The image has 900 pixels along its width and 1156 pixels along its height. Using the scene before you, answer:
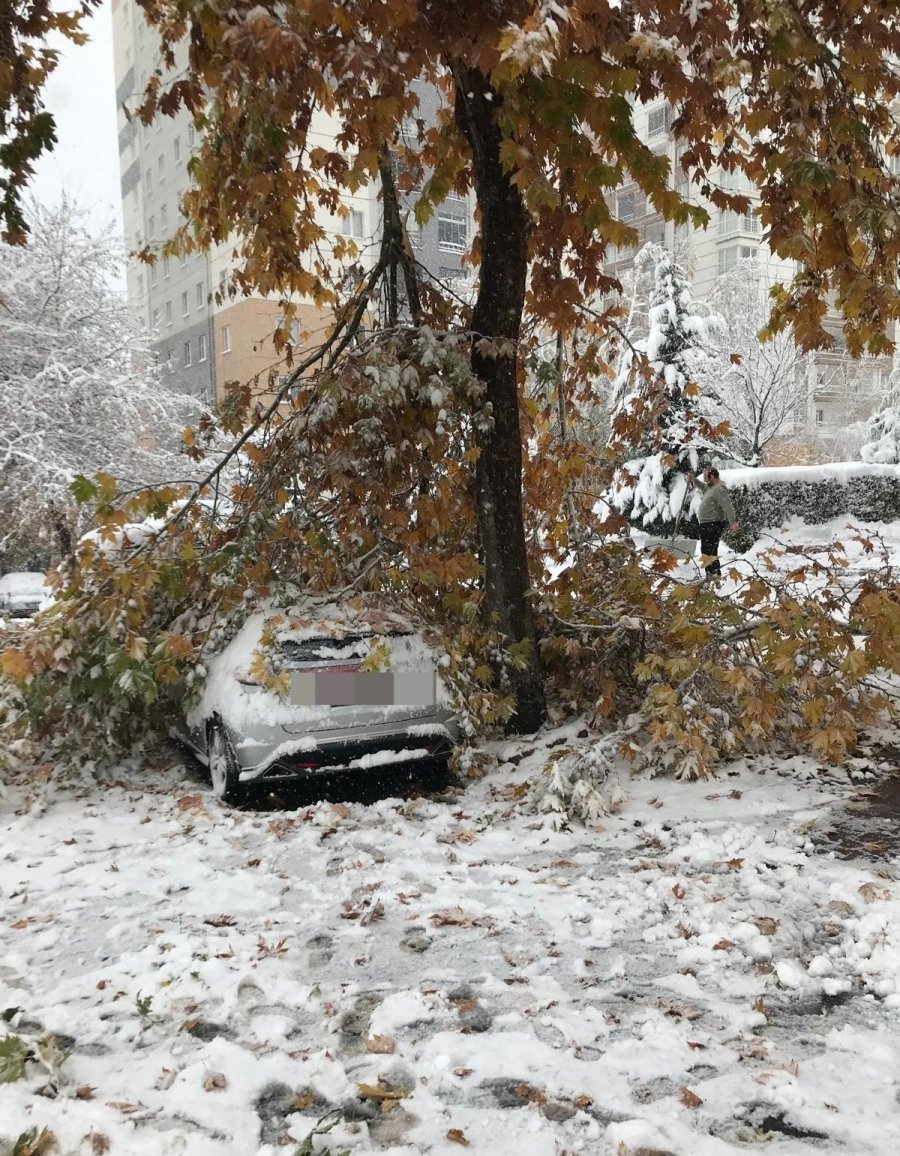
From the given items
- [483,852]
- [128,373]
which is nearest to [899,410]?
[128,373]

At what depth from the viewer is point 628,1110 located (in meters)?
2.55

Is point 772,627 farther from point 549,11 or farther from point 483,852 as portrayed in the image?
point 549,11

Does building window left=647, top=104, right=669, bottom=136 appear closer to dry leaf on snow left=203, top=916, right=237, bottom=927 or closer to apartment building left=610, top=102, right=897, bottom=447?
apartment building left=610, top=102, right=897, bottom=447

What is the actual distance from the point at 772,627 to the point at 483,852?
2.41 m

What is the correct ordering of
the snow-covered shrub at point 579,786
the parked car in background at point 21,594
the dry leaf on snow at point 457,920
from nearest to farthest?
the dry leaf on snow at point 457,920 < the snow-covered shrub at point 579,786 < the parked car in background at point 21,594

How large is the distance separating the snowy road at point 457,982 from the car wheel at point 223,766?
26 cm

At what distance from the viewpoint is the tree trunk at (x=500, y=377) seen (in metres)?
6.17

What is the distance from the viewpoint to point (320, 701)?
5531mm

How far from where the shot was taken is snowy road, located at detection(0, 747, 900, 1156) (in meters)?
2.51

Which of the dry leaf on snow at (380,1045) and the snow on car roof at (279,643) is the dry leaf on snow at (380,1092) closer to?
the dry leaf on snow at (380,1045)

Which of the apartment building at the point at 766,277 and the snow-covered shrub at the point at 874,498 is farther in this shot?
the apartment building at the point at 766,277

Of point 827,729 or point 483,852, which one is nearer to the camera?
point 483,852

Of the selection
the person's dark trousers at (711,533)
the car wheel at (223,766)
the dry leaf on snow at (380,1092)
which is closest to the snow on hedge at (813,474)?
the person's dark trousers at (711,533)

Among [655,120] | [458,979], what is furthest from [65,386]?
[655,120]
